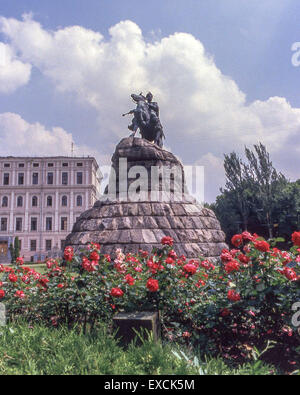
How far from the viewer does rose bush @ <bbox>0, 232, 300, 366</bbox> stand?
130 inches

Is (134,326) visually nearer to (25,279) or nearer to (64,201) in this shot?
(25,279)

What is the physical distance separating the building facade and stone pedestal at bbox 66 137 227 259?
41.2 m

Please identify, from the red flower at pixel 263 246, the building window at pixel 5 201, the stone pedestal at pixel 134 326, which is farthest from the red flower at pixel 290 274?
the building window at pixel 5 201

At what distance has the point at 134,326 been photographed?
3.37 m

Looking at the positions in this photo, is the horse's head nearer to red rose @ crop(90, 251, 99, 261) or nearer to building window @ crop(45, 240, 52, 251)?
red rose @ crop(90, 251, 99, 261)

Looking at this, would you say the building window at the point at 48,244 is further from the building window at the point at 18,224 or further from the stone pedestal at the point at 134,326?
the stone pedestal at the point at 134,326

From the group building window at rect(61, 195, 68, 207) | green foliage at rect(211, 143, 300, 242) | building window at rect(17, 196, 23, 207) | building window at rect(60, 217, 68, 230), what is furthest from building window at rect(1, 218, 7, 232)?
green foliage at rect(211, 143, 300, 242)

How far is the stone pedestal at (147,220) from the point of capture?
1098cm

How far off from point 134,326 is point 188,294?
1.00 m

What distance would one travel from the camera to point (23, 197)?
54.7 m

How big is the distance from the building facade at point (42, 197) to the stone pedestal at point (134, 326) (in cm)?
5148

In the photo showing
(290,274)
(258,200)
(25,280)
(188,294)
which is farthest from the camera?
(258,200)

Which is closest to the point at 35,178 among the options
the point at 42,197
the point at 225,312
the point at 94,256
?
the point at 42,197
